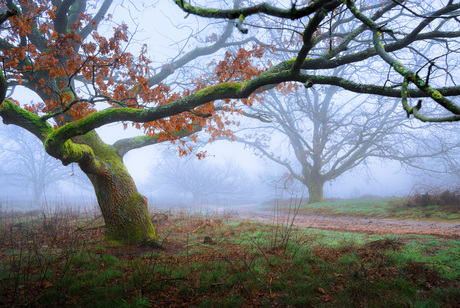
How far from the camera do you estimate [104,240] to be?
19.5 ft

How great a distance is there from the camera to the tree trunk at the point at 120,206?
19.5ft

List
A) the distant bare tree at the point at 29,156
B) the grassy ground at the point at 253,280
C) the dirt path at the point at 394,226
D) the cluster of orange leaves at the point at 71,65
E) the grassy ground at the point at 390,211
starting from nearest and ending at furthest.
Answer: the grassy ground at the point at 253,280, the cluster of orange leaves at the point at 71,65, the dirt path at the point at 394,226, the grassy ground at the point at 390,211, the distant bare tree at the point at 29,156

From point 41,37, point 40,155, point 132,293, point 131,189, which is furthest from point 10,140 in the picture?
point 132,293

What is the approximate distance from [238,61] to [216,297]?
6.02m

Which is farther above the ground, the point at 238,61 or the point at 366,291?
the point at 238,61

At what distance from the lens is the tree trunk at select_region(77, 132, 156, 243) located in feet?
19.5

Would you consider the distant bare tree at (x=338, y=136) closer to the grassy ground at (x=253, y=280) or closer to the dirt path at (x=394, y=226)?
the dirt path at (x=394, y=226)

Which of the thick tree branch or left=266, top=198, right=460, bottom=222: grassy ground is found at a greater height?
the thick tree branch

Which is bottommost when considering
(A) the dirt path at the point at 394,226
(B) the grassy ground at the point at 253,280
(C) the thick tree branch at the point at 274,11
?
(A) the dirt path at the point at 394,226

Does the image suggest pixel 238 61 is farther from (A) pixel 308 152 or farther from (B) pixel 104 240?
(A) pixel 308 152

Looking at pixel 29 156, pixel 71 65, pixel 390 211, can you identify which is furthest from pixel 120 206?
pixel 29 156

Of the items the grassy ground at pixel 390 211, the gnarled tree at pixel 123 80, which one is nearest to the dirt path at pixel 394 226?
the grassy ground at pixel 390 211

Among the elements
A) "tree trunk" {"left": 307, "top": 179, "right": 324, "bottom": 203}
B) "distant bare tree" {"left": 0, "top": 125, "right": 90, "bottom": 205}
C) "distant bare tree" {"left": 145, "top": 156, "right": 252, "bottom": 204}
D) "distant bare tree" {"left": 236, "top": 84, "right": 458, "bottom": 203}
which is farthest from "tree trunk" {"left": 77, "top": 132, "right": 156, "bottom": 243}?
"distant bare tree" {"left": 145, "top": 156, "right": 252, "bottom": 204}

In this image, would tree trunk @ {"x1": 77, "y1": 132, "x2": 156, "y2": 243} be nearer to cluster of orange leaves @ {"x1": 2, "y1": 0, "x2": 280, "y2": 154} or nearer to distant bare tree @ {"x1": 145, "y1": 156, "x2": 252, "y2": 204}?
cluster of orange leaves @ {"x1": 2, "y1": 0, "x2": 280, "y2": 154}
